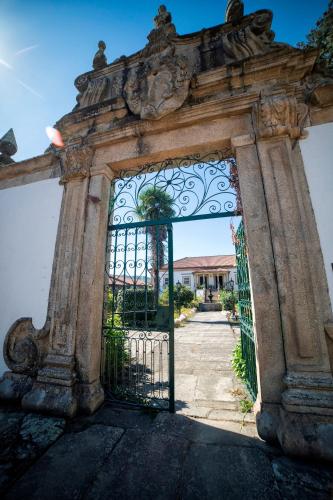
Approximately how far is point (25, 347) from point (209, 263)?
28.2 meters

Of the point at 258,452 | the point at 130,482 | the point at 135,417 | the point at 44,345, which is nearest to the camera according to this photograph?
the point at 130,482

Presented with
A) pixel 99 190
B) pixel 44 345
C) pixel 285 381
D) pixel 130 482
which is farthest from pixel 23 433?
pixel 99 190

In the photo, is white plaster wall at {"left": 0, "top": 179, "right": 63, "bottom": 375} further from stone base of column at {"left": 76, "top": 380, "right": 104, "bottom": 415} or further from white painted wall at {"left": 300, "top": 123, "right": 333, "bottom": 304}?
white painted wall at {"left": 300, "top": 123, "right": 333, "bottom": 304}

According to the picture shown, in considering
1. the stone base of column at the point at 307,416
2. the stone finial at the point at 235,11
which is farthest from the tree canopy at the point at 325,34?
the stone base of column at the point at 307,416

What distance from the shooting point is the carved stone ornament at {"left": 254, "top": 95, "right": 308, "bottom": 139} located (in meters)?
2.49

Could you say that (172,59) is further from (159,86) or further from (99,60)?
(99,60)

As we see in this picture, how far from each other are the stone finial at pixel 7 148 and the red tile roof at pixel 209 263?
22972 millimetres

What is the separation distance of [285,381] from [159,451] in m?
1.35

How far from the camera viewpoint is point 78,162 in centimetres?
341

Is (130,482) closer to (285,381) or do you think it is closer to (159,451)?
(159,451)

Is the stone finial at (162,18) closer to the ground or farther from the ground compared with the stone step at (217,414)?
farther from the ground

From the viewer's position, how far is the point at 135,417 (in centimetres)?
258

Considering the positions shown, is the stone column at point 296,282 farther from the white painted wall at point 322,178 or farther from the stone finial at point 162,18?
the stone finial at point 162,18

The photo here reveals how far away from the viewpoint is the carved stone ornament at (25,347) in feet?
9.93
